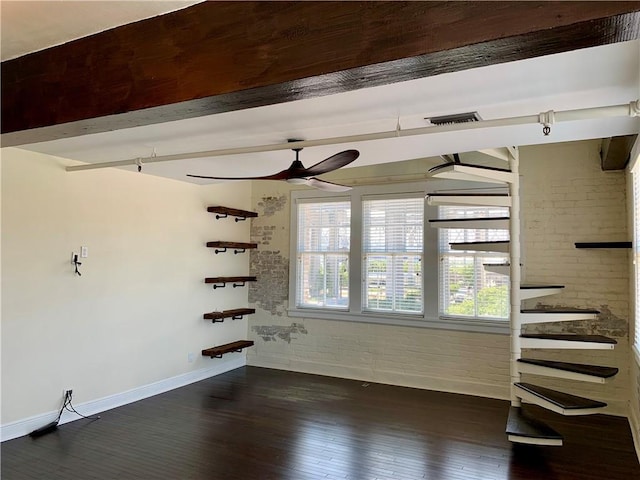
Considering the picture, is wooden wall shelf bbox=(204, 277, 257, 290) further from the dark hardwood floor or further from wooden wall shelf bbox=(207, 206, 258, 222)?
the dark hardwood floor

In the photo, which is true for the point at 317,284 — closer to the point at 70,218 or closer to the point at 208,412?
the point at 208,412

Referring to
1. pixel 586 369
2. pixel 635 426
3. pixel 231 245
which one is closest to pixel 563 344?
pixel 586 369

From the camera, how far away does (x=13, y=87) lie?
7.91 ft

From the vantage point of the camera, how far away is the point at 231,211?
248 inches

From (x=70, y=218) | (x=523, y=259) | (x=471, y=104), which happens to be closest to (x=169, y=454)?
(x=70, y=218)

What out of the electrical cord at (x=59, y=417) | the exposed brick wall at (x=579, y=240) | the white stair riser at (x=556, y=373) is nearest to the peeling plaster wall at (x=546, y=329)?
the exposed brick wall at (x=579, y=240)

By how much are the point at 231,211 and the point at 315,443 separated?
3521 mm

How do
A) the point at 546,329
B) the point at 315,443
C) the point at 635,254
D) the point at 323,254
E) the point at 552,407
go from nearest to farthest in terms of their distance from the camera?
the point at 552,407
the point at 315,443
the point at 635,254
the point at 546,329
the point at 323,254

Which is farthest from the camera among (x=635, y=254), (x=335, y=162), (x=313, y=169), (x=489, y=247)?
(x=489, y=247)

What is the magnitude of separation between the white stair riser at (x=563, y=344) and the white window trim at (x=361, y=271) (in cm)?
112

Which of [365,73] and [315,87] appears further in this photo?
[315,87]

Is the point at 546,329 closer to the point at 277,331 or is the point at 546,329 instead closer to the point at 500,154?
the point at 500,154

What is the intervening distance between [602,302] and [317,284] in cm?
361

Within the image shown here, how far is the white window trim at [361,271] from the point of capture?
217 inches
